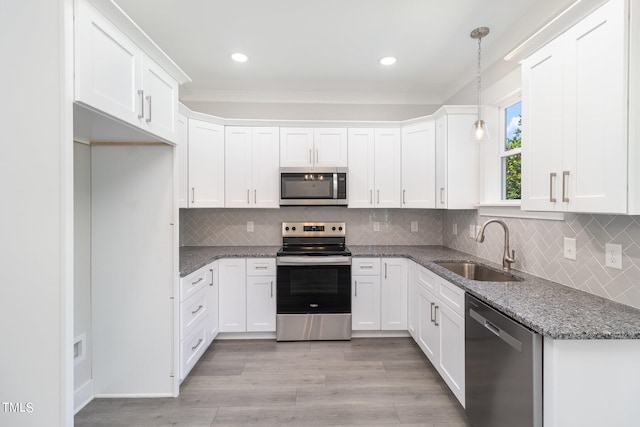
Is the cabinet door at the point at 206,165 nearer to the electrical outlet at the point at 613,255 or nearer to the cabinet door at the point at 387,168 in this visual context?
the cabinet door at the point at 387,168

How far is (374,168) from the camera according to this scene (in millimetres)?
3229

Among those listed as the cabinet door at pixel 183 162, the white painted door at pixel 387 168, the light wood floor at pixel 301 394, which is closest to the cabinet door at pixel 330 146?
→ the white painted door at pixel 387 168

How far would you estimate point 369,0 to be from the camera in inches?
76.2

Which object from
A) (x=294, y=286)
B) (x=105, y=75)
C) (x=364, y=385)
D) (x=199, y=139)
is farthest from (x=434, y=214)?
(x=105, y=75)

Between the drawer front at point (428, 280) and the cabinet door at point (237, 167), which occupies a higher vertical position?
the cabinet door at point (237, 167)

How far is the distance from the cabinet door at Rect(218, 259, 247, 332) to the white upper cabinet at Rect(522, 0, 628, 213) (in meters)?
2.50

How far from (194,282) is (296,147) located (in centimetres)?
172

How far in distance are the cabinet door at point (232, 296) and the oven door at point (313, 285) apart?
380 mm

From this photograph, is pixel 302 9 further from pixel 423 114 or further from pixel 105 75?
pixel 423 114

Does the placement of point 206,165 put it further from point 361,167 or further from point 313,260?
point 361,167

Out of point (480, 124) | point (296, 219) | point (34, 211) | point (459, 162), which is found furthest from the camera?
point (296, 219)

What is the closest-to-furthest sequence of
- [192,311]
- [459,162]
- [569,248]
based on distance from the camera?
1. [569,248]
2. [192,311]
3. [459,162]

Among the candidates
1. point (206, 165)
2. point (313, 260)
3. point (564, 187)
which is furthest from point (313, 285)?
point (564, 187)

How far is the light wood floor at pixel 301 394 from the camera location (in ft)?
6.04
